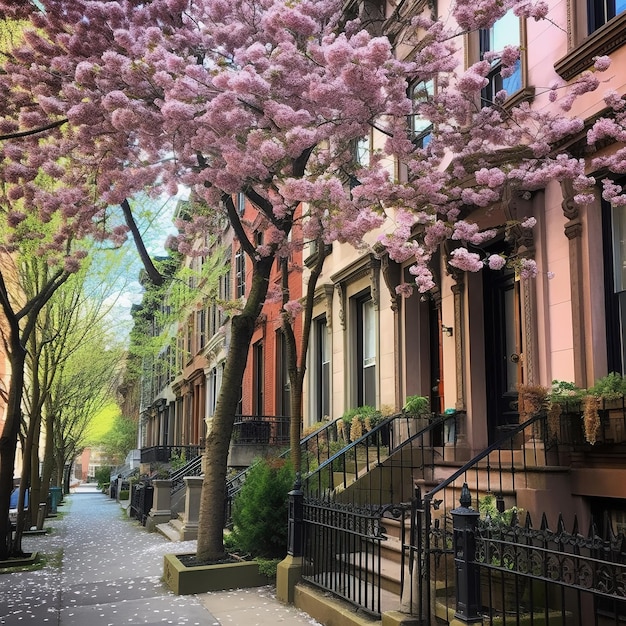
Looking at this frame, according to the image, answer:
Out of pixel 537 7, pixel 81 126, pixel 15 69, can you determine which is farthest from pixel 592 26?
pixel 15 69

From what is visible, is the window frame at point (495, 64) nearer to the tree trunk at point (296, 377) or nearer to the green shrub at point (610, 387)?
the tree trunk at point (296, 377)

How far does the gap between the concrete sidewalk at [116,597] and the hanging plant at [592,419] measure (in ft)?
11.3

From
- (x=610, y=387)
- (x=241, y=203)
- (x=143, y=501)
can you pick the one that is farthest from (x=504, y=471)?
(x=241, y=203)

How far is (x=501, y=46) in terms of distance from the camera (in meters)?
10.7

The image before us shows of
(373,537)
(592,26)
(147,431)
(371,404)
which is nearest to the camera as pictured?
(373,537)

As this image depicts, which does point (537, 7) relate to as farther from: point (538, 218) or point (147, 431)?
point (147, 431)

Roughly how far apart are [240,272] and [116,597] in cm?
1611

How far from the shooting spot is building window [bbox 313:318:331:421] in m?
16.6

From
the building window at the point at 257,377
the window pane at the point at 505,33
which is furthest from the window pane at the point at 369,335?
the building window at the point at 257,377

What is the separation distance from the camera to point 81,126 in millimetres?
9195

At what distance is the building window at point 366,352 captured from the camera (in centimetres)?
1419

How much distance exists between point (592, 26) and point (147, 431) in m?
52.4

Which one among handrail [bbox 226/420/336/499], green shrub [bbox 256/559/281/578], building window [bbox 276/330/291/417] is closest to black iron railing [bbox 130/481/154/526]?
building window [bbox 276/330/291/417]

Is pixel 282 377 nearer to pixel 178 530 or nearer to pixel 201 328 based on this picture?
pixel 178 530
